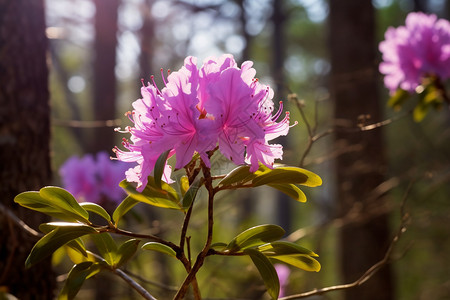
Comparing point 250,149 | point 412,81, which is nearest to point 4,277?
point 250,149

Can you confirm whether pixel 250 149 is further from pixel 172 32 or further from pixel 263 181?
pixel 172 32

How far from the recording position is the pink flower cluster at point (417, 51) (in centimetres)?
246

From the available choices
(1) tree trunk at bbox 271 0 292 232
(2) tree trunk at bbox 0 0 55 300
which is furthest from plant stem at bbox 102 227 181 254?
(1) tree trunk at bbox 271 0 292 232

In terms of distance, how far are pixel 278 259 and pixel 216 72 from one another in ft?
1.50

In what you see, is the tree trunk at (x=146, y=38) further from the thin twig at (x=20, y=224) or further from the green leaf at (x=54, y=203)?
the green leaf at (x=54, y=203)

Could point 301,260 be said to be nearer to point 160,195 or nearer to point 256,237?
point 256,237

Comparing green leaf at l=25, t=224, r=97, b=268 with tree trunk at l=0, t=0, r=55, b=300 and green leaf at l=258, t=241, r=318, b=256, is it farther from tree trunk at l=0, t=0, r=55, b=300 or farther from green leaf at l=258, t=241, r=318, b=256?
tree trunk at l=0, t=0, r=55, b=300

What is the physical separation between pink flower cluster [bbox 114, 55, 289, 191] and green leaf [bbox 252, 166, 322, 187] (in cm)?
3

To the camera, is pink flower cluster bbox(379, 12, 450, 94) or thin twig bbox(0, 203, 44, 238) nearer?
thin twig bbox(0, 203, 44, 238)

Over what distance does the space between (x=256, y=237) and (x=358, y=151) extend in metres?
2.50

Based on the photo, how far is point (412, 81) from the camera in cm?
255

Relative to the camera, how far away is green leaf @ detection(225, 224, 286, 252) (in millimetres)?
1080

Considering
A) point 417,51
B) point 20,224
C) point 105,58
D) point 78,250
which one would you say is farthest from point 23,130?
point 105,58

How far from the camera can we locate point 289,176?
105cm
